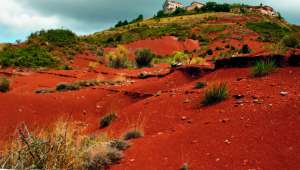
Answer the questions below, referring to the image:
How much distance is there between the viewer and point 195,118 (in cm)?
1036

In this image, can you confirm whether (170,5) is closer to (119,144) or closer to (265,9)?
(265,9)

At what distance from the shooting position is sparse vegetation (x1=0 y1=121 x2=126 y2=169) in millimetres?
6196

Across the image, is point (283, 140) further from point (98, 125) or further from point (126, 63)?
point (126, 63)

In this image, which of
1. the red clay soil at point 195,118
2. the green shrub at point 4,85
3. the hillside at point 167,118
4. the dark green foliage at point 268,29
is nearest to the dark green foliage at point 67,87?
the hillside at point 167,118

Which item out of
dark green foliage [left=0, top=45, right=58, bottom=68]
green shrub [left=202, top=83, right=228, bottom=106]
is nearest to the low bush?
dark green foliage [left=0, top=45, right=58, bottom=68]

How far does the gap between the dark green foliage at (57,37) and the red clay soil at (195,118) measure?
79.6 ft

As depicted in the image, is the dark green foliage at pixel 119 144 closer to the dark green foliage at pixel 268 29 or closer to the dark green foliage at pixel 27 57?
the dark green foliage at pixel 27 57

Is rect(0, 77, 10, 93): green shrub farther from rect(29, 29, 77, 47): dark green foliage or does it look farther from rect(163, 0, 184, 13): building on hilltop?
rect(163, 0, 184, 13): building on hilltop

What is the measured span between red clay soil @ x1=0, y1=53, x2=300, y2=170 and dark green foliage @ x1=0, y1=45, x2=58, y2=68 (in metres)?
15.3

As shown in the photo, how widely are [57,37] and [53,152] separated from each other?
36.7 meters

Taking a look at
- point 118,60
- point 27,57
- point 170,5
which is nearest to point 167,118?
point 118,60

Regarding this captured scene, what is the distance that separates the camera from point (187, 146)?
330 inches

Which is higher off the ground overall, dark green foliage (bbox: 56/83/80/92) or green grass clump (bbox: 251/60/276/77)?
green grass clump (bbox: 251/60/276/77)

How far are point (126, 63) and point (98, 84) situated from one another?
1158 cm
